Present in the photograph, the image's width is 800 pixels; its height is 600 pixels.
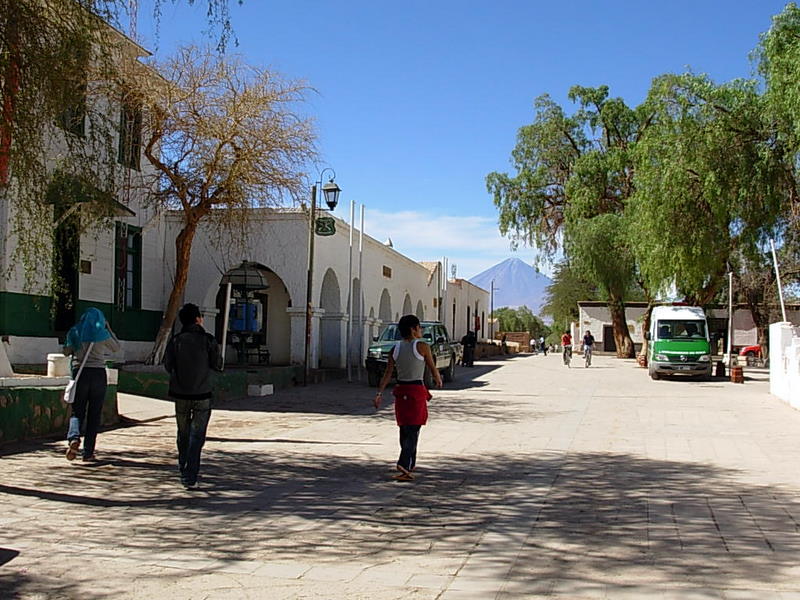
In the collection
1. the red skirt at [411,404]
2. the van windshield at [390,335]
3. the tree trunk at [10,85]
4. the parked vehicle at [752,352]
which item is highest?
the tree trunk at [10,85]

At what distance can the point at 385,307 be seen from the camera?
34875 mm

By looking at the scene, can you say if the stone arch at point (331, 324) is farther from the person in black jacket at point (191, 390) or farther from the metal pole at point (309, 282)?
the person in black jacket at point (191, 390)

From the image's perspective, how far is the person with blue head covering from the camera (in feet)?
30.9

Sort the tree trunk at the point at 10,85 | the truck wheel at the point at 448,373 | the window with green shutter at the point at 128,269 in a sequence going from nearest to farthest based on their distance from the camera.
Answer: the tree trunk at the point at 10,85 < the window with green shutter at the point at 128,269 < the truck wheel at the point at 448,373

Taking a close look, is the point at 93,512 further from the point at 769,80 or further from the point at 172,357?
the point at 769,80

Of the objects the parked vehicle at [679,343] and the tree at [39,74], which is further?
the parked vehicle at [679,343]

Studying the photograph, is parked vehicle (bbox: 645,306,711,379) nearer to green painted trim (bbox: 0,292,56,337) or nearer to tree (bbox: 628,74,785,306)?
tree (bbox: 628,74,785,306)

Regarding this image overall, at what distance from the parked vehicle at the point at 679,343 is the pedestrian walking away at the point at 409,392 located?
828 inches

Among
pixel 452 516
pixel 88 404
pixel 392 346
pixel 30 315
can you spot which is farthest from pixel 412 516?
pixel 392 346

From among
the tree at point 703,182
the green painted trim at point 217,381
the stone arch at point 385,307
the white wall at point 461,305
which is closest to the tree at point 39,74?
the green painted trim at point 217,381

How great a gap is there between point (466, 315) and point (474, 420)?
4045cm

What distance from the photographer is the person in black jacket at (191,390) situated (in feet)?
27.0

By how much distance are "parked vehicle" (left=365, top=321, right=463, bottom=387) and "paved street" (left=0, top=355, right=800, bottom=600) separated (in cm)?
932

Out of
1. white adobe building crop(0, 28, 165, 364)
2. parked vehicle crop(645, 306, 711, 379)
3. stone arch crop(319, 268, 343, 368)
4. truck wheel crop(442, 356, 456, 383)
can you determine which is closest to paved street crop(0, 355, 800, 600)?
white adobe building crop(0, 28, 165, 364)
